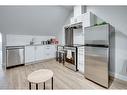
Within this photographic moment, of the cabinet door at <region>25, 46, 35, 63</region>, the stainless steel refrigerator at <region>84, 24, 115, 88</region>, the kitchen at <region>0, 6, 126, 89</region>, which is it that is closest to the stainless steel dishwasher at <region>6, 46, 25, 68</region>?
the kitchen at <region>0, 6, 126, 89</region>

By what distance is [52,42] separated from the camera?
6.27m

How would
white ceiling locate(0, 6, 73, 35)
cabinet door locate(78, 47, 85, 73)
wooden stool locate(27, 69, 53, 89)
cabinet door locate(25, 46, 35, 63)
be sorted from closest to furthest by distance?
wooden stool locate(27, 69, 53, 89) → cabinet door locate(78, 47, 85, 73) → white ceiling locate(0, 6, 73, 35) → cabinet door locate(25, 46, 35, 63)

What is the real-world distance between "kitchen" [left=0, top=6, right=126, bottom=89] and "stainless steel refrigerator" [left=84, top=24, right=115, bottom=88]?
0.05 metres

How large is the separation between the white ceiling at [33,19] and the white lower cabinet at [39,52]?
847 millimetres

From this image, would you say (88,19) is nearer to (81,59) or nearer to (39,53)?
(81,59)

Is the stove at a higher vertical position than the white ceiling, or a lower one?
lower

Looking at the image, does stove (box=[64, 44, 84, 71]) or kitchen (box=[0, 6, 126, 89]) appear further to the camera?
stove (box=[64, 44, 84, 71])

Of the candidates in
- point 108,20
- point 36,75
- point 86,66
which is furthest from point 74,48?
point 36,75

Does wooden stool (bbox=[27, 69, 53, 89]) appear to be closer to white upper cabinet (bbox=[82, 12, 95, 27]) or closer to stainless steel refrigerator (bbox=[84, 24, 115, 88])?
stainless steel refrigerator (bbox=[84, 24, 115, 88])

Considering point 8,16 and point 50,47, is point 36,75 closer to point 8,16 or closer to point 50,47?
point 8,16

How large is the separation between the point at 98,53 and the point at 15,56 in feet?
11.4

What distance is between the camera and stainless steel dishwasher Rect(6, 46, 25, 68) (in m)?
4.39

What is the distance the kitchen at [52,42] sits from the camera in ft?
10.1

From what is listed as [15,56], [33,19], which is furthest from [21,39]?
[33,19]
